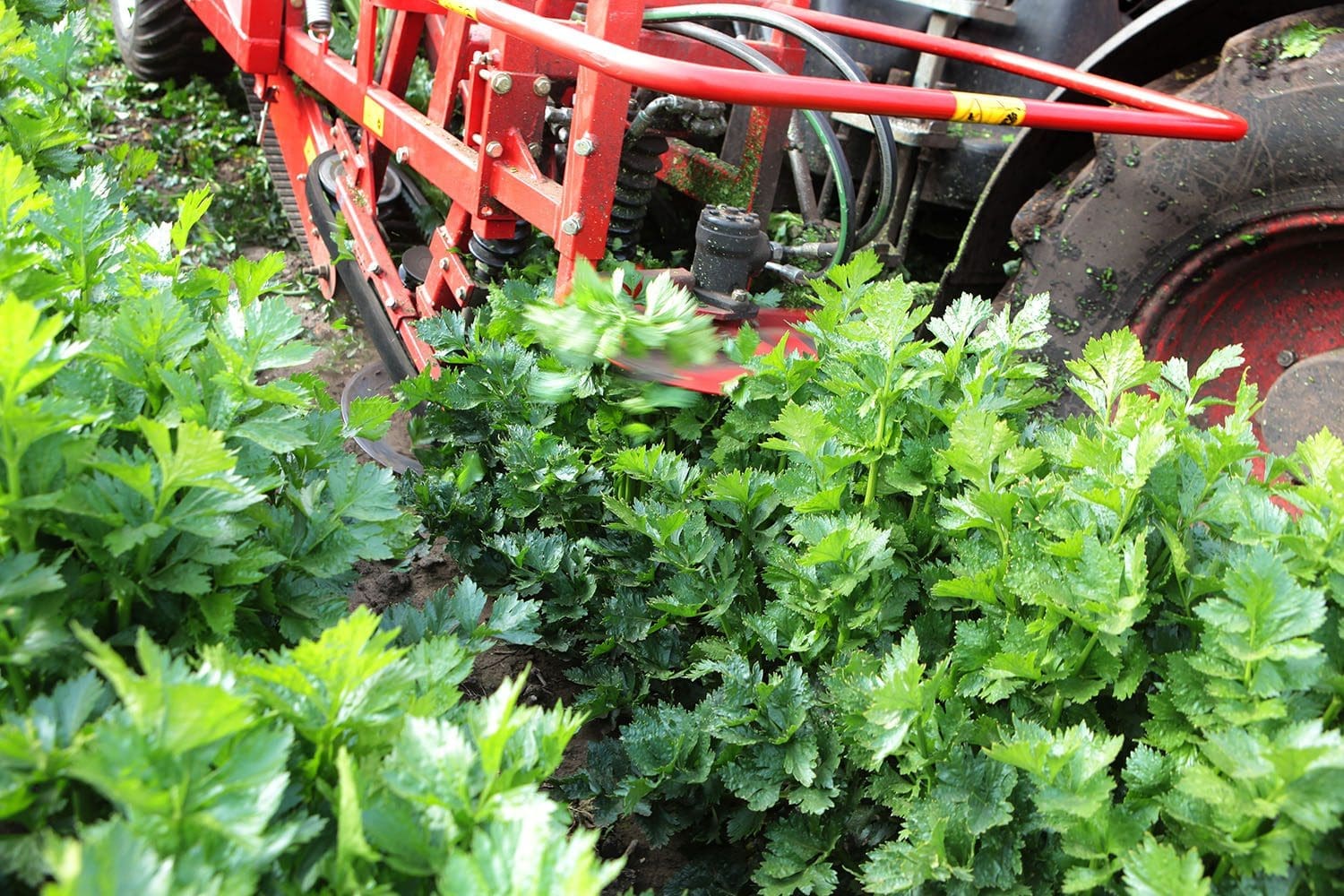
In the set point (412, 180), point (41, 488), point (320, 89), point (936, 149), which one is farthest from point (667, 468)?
point (320, 89)

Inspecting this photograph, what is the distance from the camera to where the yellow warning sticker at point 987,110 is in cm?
210

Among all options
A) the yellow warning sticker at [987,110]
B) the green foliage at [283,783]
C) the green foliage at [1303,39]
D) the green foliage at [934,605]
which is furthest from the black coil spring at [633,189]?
the green foliage at [283,783]

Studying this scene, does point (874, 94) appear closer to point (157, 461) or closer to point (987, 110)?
point (987, 110)

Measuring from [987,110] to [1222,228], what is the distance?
0.54 metres

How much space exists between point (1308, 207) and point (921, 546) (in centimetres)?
99

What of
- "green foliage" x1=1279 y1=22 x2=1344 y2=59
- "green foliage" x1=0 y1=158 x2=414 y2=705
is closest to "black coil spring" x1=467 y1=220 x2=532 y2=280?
"green foliage" x1=0 y1=158 x2=414 y2=705

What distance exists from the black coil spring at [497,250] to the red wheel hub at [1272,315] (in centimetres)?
149

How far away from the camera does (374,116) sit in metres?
3.27

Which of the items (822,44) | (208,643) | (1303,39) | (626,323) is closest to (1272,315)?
(1303,39)

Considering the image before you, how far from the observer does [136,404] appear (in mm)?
→ 1339

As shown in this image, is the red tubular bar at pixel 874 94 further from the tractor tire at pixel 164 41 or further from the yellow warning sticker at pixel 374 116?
the tractor tire at pixel 164 41

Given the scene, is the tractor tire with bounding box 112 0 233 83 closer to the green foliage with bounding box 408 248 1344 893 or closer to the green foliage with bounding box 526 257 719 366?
the green foliage with bounding box 408 248 1344 893

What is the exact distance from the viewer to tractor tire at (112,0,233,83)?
505 cm

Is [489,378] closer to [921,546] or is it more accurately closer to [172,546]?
[921,546]
